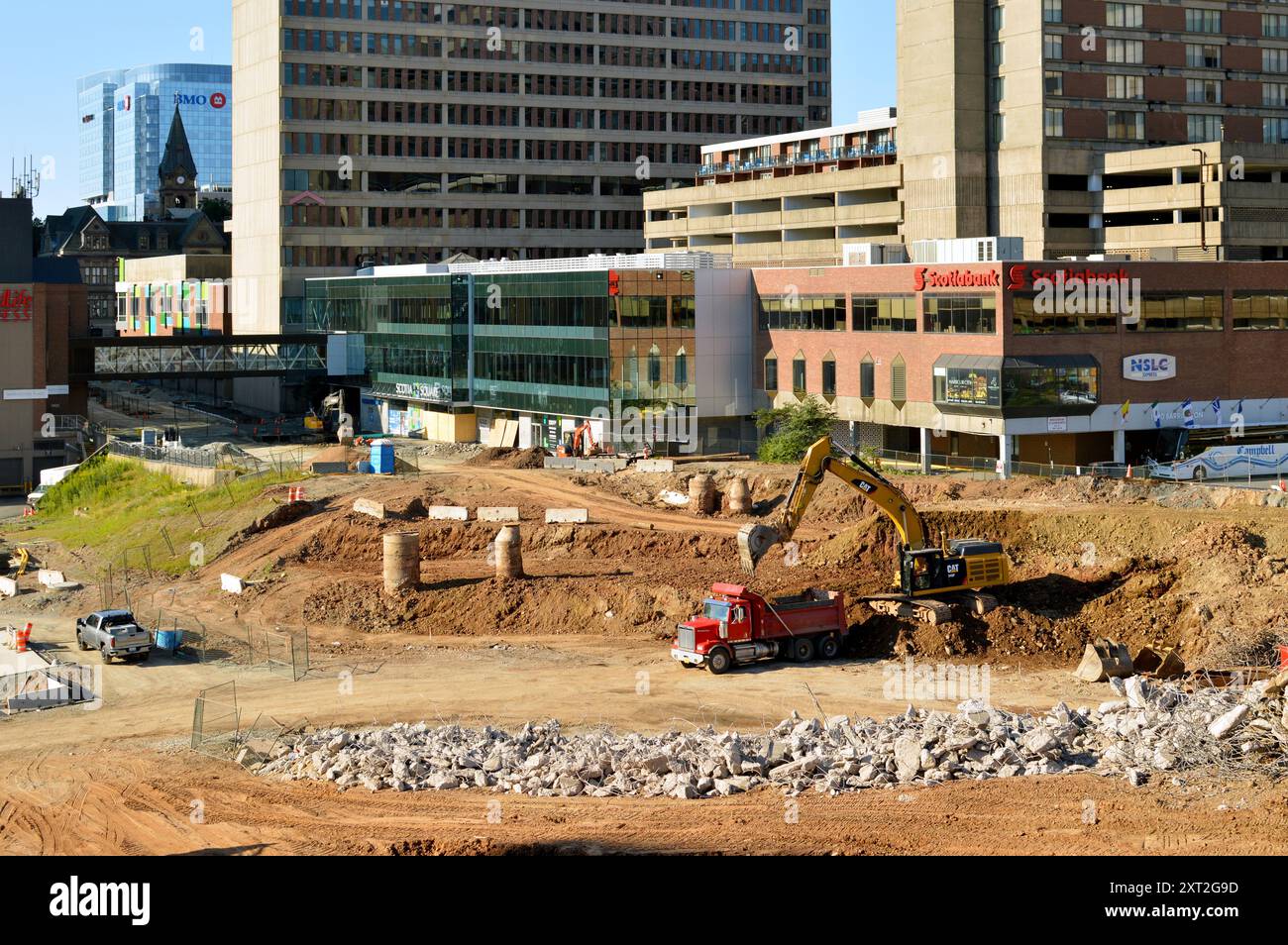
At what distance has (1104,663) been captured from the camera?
46.3m

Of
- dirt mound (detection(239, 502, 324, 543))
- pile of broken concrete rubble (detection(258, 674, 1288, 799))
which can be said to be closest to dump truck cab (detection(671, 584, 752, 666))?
pile of broken concrete rubble (detection(258, 674, 1288, 799))

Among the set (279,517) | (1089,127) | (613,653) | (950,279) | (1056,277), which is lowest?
(613,653)

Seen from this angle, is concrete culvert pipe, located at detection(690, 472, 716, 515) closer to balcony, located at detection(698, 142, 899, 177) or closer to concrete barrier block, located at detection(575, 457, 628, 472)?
concrete barrier block, located at detection(575, 457, 628, 472)

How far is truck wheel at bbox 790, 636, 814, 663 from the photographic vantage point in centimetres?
4912

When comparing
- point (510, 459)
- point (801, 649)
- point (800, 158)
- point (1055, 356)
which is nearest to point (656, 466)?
point (510, 459)

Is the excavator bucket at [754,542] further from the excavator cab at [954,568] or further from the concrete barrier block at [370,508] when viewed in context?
the concrete barrier block at [370,508]

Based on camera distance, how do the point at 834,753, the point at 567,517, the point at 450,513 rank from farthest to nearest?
the point at 450,513, the point at 567,517, the point at 834,753

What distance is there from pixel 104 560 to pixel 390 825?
1810 inches

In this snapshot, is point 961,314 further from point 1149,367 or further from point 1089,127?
point 1089,127

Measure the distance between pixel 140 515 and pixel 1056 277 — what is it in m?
49.2

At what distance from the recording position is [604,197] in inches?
A: 6004
